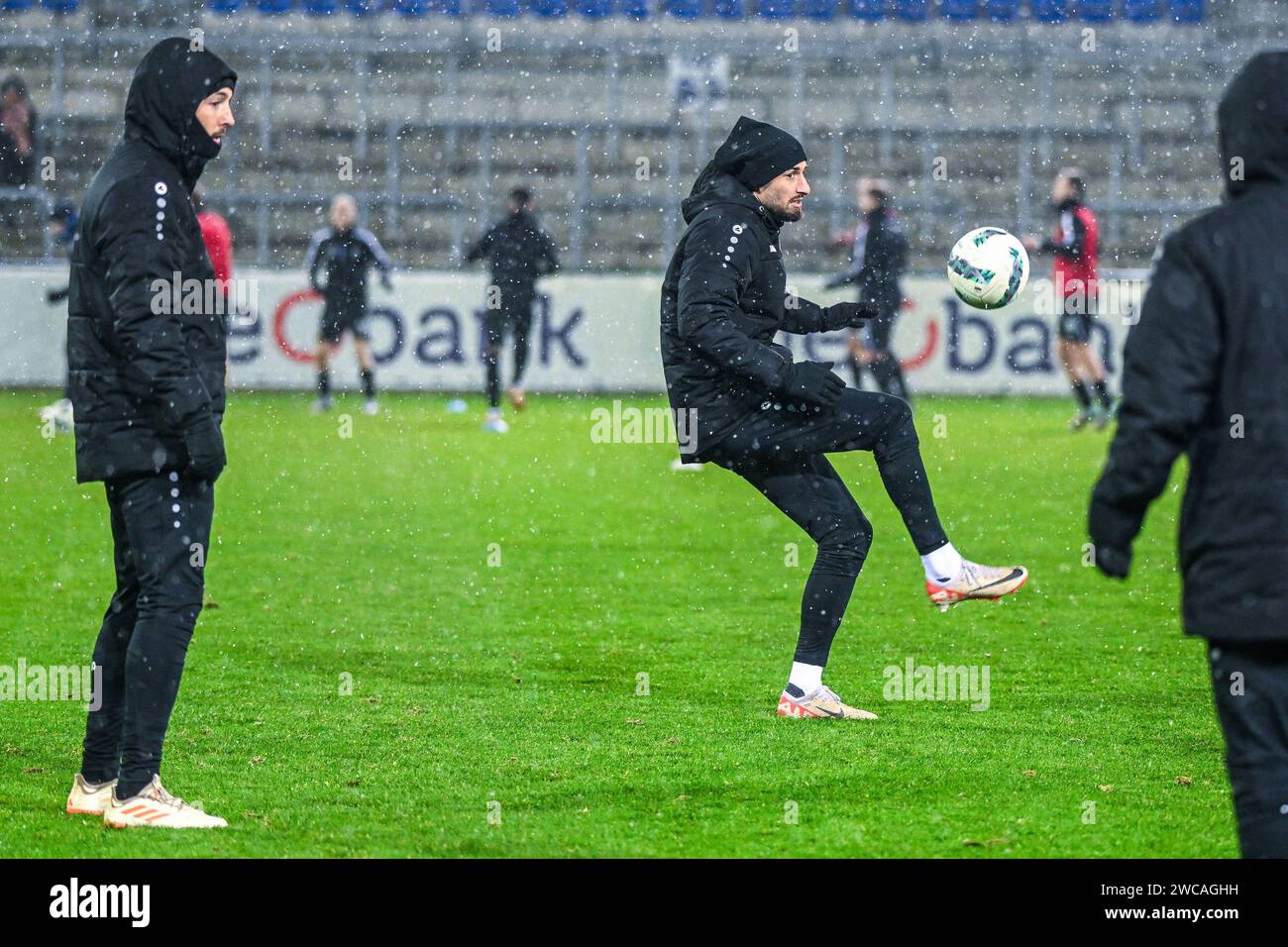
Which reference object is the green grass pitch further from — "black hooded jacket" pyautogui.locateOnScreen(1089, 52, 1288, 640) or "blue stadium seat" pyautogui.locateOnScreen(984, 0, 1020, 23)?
"blue stadium seat" pyautogui.locateOnScreen(984, 0, 1020, 23)

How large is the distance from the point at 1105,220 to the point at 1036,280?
2.22 m

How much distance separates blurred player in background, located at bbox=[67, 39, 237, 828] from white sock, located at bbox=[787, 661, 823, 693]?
223 cm

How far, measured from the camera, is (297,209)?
22.5 m

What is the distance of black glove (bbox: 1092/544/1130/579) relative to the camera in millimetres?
3719

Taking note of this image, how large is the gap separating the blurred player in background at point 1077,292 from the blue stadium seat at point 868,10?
23.7ft

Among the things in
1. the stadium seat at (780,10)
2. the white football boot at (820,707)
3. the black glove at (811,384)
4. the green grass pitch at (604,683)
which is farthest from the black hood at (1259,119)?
the stadium seat at (780,10)

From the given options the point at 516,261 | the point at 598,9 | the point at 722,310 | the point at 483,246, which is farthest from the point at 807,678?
the point at 598,9

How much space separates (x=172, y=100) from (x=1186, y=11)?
899 inches

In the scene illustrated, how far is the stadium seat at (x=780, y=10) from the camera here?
2495 centimetres

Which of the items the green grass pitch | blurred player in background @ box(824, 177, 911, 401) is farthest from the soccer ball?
blurred player in background @ box(824, 177, 911, 401)

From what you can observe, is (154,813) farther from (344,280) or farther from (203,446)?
(344,280)

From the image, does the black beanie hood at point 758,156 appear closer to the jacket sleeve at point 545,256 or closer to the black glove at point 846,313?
the black glove at point 846,313

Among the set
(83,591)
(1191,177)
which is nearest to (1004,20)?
(1191,177)
